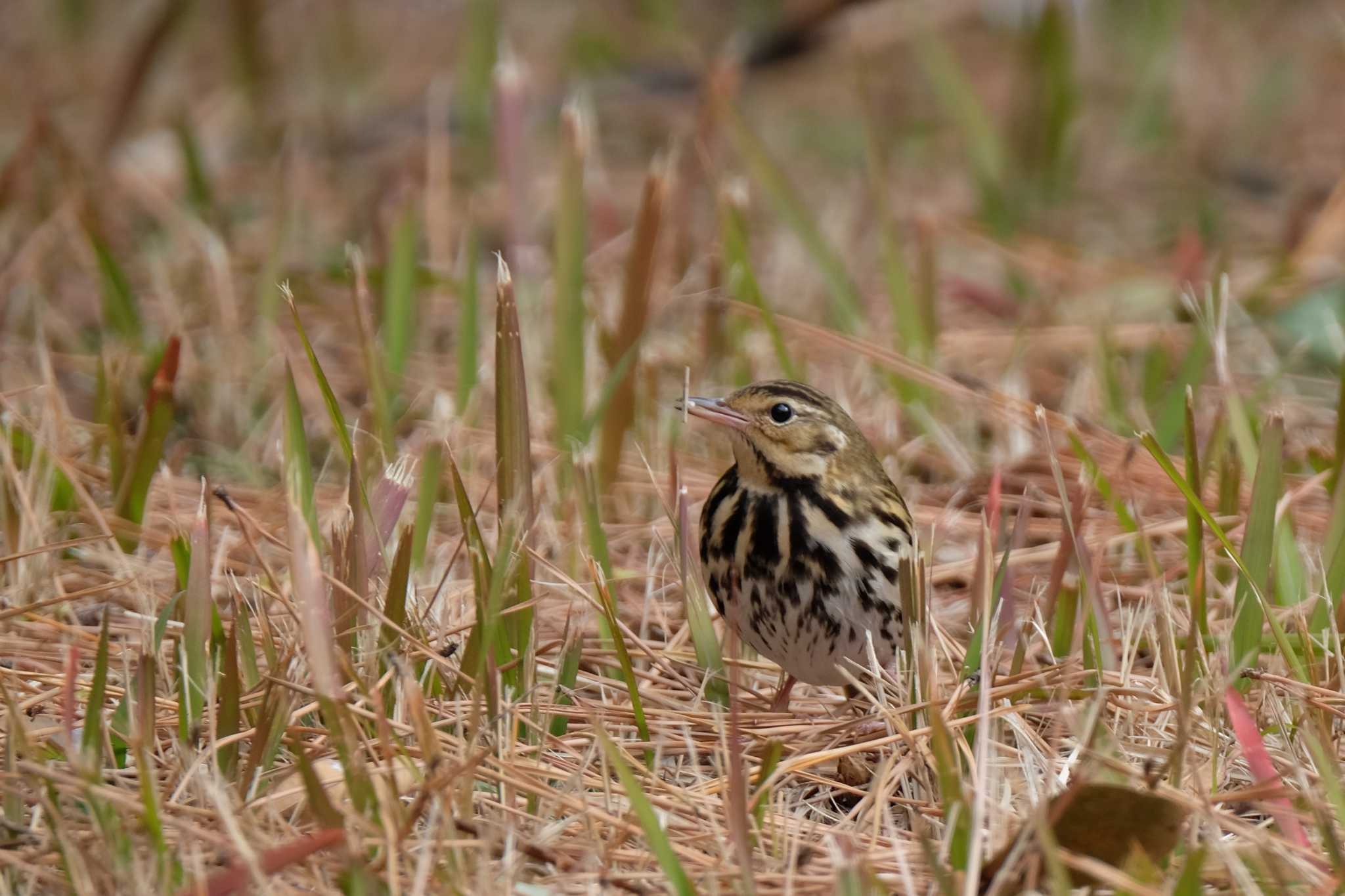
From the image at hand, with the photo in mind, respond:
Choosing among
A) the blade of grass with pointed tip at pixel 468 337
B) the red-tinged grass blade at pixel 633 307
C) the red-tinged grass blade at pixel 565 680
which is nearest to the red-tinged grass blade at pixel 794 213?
the red-tinged grass blade at pixel 633 307

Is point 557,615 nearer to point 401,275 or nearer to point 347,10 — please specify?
point 401,275

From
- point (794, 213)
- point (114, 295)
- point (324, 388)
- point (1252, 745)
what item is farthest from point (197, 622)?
point (794, 213)

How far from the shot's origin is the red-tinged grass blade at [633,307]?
135 inches

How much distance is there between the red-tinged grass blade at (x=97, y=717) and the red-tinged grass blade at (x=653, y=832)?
61cm

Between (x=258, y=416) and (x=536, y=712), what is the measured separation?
1821 mm

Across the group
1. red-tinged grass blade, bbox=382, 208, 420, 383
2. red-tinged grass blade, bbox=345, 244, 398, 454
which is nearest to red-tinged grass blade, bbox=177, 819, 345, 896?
red-tinged grass blade, bbox=345, 244, 398, 454

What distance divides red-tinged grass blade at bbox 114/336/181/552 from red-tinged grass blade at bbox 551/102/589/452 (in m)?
0.83

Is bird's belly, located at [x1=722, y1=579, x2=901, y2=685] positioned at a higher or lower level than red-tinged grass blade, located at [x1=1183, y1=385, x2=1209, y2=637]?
lower

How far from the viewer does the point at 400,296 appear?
146 inches

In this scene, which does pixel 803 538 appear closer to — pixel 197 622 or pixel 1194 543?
pixel 1194 543

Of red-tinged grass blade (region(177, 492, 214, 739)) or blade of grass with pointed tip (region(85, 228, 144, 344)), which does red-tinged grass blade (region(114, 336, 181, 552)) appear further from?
blade of grass with pointed tip (region(85, 228, 144, 344))

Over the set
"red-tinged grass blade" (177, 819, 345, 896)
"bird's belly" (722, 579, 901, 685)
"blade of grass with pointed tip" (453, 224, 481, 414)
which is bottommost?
"red-tinged grass blade" (177, 819, 345, 896)

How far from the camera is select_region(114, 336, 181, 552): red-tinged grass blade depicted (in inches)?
112

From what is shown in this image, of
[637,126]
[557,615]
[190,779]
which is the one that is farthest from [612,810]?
[637,126]
